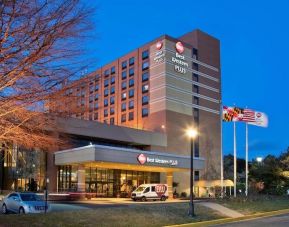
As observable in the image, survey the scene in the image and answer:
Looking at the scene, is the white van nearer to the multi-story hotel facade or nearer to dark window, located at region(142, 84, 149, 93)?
the multi-story hotel facade

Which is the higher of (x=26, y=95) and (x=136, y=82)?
(x=136, y=82)

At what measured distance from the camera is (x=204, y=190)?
79.6m

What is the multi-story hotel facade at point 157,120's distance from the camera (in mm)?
58375

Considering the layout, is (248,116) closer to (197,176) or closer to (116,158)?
(116,158)

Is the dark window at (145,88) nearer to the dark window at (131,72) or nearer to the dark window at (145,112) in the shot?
the dark window at (145,112)

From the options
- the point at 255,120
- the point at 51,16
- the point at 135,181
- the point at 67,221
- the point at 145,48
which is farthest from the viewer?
the point at 145,48

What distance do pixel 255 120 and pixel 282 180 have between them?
728 inches

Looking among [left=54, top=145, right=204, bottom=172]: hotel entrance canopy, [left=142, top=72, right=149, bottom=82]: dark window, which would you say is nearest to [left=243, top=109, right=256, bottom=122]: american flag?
[left=54, top=145, right=204, bottom=172]: hotel entrance canopy

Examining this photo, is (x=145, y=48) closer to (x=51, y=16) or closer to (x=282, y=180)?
(x=282, y=180)

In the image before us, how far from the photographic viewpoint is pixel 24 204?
2672 centimetres

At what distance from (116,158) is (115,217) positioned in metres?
29.3

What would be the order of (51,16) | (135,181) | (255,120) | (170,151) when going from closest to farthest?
(51,16), (255,120), (135,181), (170,151)

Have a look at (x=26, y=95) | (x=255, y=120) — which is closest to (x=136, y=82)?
(x=255, y=120)

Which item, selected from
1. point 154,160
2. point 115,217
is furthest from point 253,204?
point 154,160
